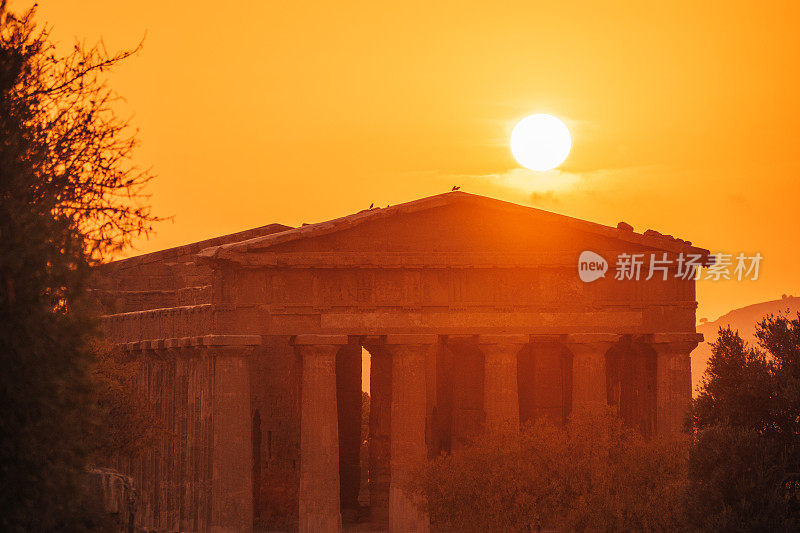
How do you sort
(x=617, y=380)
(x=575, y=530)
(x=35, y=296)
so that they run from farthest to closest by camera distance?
(x=617, y=380) < (x=575, y=530) < (x=35, y=296)

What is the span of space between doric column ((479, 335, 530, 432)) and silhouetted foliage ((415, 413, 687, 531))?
20.1 ft

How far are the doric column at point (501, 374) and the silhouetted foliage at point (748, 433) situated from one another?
58.1 feet

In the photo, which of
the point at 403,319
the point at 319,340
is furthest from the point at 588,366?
the point at 319,340

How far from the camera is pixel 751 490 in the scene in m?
29.9

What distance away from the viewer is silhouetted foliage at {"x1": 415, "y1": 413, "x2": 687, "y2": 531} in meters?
40.2

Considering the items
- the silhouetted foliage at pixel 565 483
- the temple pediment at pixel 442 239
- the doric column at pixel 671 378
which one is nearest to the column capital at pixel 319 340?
the temple pediment at pixel 442 239

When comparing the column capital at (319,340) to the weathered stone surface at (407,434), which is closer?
the weathered stone surface at (407,434)

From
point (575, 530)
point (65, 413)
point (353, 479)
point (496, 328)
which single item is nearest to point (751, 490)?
point (575, 530)

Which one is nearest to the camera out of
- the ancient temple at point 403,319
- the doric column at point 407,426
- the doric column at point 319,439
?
the doric column at point 319,439

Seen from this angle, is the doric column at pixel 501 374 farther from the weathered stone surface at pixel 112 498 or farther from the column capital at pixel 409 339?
the weathered stone surface at pixel 112 498

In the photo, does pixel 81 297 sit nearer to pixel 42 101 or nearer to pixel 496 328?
pixel 42 101

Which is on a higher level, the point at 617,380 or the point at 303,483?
the point at 617,380

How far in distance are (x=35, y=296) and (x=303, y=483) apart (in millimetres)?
27128

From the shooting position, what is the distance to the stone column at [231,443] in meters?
48.6
